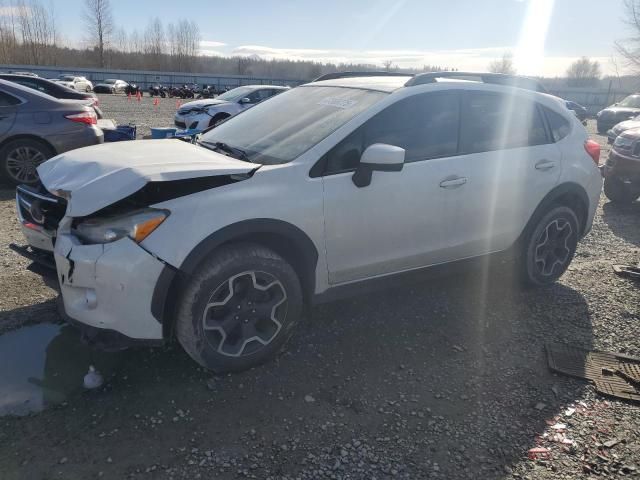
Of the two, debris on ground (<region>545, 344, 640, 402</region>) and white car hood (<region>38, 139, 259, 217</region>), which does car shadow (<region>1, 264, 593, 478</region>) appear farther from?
white car hood (<region>38, 139, 259, 217</region>)

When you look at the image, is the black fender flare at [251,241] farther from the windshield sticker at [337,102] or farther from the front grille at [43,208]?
the windshield sticker at [337,102]

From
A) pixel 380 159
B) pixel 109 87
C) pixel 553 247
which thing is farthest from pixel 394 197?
pixel 109 87

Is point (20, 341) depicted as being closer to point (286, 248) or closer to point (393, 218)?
point (286, 248)

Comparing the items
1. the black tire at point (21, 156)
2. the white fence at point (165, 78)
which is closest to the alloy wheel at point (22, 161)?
the black tire at point (21, 156)

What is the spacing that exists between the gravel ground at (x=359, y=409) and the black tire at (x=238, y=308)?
170 mm

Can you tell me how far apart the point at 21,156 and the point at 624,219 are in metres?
9.16

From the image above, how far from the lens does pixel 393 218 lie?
343 centimetres

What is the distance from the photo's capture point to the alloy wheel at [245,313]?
9.67ft

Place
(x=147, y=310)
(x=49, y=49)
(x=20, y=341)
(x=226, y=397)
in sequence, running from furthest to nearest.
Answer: (x=49, y=49) < (x=20, y=341) < (x=226, y=397) < (x=147, y=310)

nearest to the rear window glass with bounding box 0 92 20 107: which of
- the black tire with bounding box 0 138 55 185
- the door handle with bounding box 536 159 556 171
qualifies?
the black tire with bounding box 0 138 55 185

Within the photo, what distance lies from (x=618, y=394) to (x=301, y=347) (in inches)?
83.0

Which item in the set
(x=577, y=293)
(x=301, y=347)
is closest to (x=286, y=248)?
(x=301, y=347)

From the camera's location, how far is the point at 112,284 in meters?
2.63

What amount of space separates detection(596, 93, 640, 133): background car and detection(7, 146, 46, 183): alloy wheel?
72.0ft
